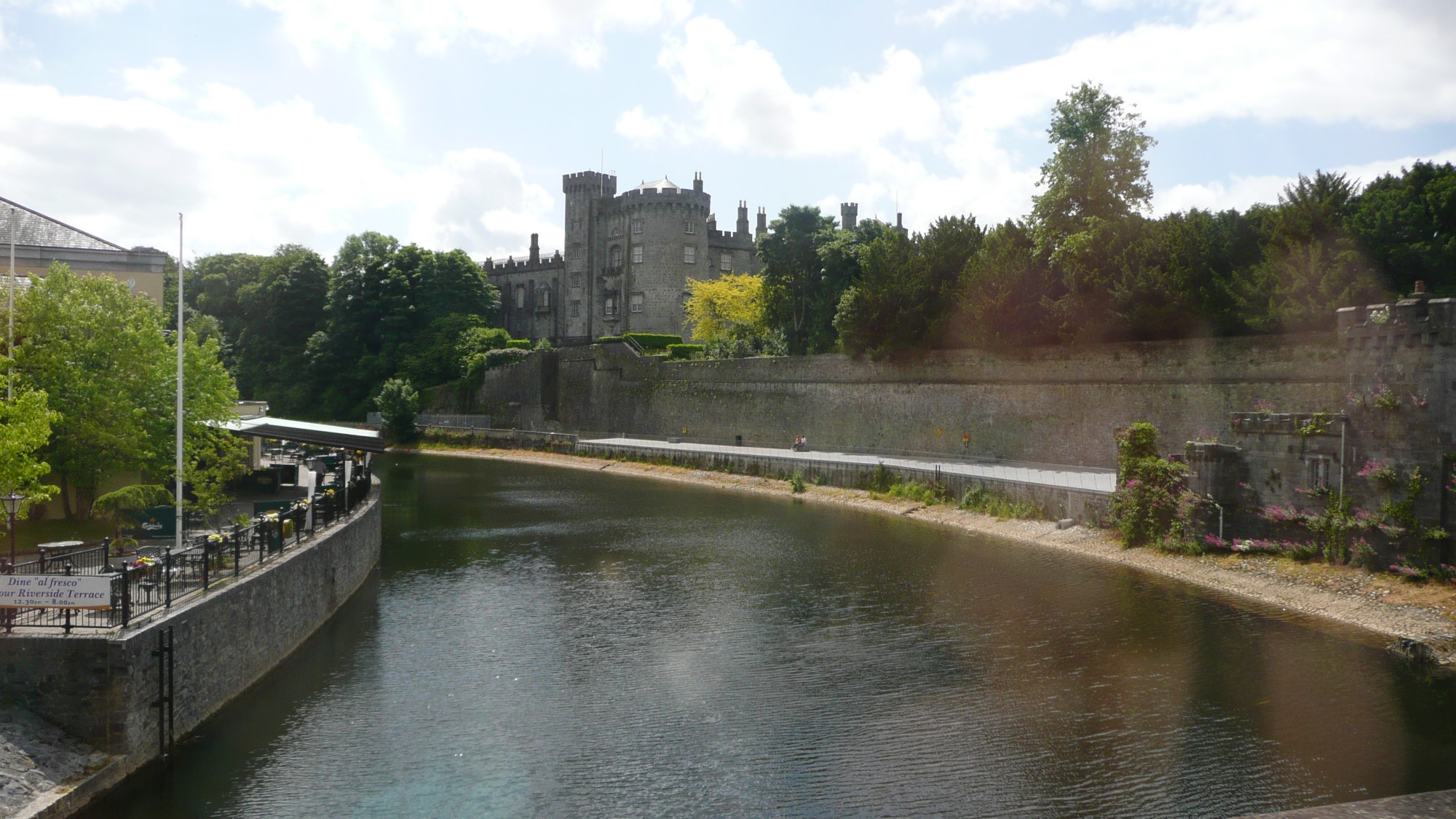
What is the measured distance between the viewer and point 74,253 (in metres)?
22.4

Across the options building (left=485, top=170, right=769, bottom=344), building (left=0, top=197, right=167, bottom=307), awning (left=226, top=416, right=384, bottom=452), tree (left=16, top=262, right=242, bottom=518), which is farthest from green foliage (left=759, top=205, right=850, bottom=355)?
tree (left=16, top=262, right=242, bottom=518)

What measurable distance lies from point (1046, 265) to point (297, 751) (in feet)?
98.0

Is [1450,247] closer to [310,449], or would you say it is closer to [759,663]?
[759,663]

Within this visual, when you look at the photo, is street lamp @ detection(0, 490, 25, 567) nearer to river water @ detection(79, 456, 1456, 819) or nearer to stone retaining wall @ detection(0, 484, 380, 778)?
stone retaining wall @ detection(0, 484, 380, 778)

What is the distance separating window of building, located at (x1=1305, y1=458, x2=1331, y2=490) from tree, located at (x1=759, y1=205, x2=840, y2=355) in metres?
28.5

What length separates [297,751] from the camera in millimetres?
11922

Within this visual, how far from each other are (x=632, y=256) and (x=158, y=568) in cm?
5452

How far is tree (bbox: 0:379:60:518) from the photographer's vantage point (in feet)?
42.3

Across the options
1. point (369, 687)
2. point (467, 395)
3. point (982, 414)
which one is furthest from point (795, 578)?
point (467, 395)

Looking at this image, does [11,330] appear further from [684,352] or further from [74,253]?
[684,352]

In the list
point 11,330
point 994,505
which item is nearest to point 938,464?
point 994,505

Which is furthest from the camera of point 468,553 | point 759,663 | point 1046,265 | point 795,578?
point 1046,265

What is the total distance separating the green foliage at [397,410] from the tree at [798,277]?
2204 centimetres

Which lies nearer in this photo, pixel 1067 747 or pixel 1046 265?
pixel 1067 747
